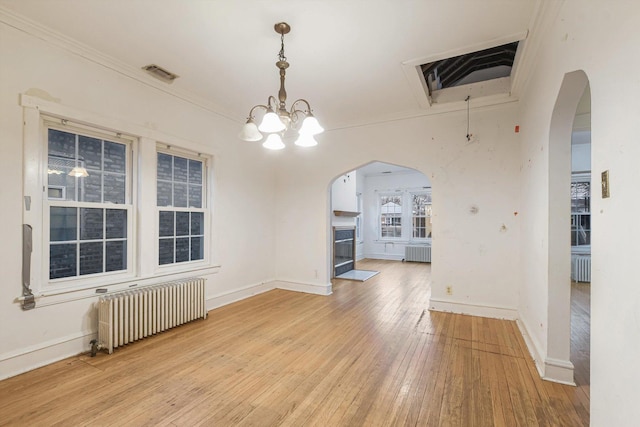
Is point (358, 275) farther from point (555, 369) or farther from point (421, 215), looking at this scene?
point (555, 369)

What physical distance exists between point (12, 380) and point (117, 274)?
1.13 m

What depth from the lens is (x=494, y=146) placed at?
391cm

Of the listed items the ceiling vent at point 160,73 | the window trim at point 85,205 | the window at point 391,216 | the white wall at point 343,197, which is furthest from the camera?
the window at point 391,216

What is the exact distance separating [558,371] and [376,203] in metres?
7.87

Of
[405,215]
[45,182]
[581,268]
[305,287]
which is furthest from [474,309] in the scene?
[405,215]

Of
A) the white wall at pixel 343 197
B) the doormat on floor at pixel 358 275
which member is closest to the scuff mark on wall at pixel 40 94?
the white wall at pixel 343 197

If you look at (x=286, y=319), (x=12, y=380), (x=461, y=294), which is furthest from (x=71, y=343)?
(x=461, y=294)

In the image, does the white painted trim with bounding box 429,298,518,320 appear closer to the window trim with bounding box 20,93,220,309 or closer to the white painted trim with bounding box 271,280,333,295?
the white painted trim with bounding box 271,280,333,295

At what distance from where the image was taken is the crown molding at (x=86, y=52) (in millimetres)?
2422

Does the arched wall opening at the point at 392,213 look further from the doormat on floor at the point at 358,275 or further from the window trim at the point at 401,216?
the doormat on floor at the point at 358,275

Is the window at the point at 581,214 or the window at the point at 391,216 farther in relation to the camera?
the window at the point at 391,216

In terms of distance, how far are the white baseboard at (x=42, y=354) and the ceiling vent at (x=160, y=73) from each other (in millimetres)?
2851

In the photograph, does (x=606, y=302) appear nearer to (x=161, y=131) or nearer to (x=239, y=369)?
(x=239, y=369)

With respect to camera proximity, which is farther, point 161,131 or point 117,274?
point 161,131
